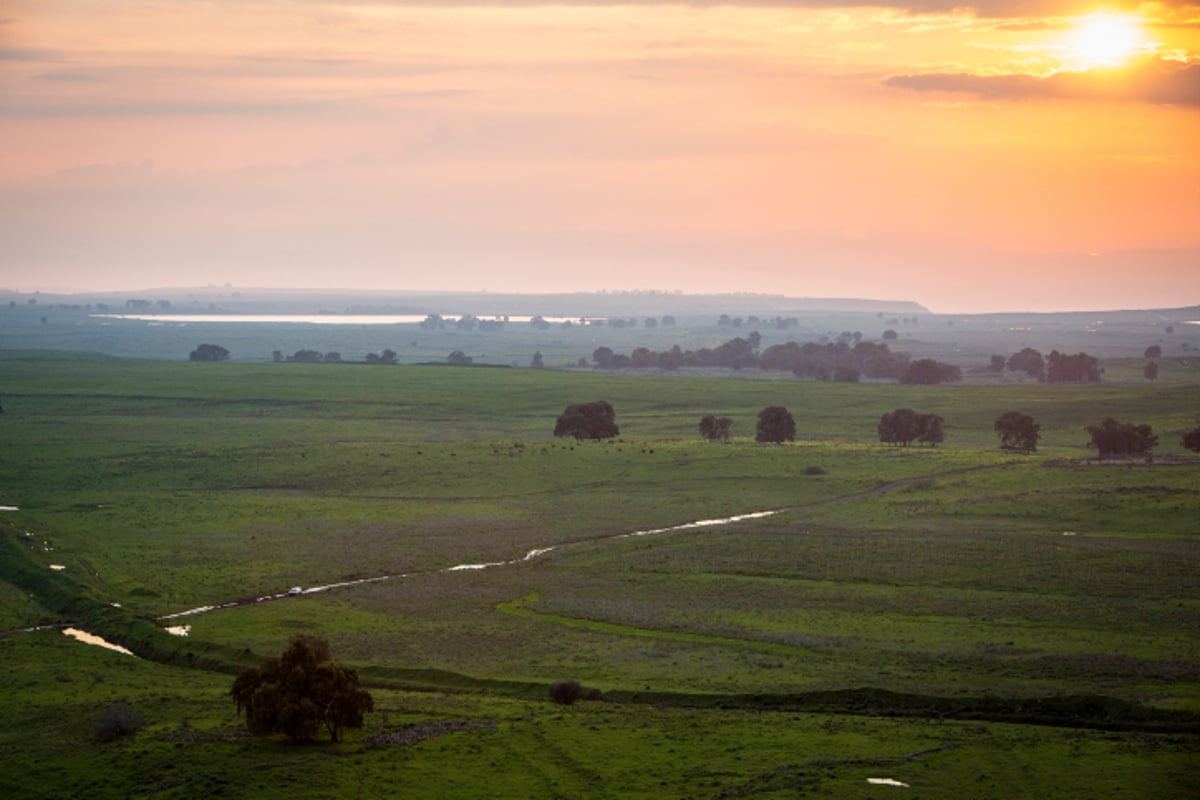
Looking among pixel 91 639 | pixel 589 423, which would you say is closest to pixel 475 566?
pixel 91 639

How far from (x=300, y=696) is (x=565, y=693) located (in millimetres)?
11221

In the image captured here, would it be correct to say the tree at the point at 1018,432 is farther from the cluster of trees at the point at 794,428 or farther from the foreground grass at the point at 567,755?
the foreground grass at the point at 567,755

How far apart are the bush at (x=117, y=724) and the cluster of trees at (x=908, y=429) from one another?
103m

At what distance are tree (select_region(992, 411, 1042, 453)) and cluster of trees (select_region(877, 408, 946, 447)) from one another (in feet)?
22.1

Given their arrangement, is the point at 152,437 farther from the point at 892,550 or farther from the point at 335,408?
the point at 892,550

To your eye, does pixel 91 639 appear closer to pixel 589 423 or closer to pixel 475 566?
pixel 475 566

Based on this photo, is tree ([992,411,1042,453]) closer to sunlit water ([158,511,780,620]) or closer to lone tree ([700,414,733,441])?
lone tree ([700,414,733,441])

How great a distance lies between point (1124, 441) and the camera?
410 feet

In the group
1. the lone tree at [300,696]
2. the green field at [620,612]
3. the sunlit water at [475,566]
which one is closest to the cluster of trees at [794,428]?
the green field at [620,612]

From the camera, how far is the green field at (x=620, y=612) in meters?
47.3

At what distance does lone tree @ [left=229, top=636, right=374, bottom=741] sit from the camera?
162 ft

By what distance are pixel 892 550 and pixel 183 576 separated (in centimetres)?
4483

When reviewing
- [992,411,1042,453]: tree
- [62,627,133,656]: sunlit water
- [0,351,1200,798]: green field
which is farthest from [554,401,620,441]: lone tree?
[62,627,133,656]: sunlit water

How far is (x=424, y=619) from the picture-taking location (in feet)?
227
